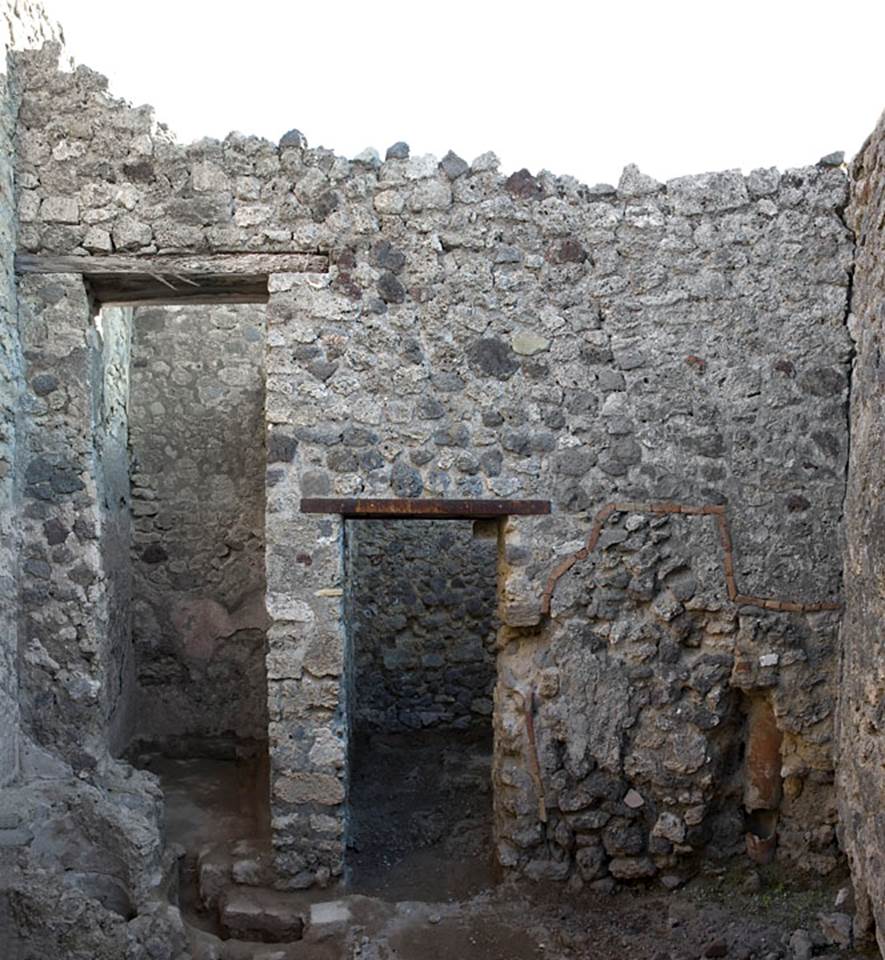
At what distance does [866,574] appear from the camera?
3.54m

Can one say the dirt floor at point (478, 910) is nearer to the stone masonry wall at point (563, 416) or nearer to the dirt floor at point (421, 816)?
the dirt floor at point (421, 816)

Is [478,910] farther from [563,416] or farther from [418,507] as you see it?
[563,416]

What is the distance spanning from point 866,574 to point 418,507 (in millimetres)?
1847

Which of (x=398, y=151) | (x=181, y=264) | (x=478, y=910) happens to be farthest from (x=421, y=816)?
(x=398, y=151)

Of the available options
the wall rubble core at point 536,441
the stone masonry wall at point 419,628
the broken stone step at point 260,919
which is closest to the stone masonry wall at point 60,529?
the wall rubble core at point 536,441

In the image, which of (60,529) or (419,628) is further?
(419,628)

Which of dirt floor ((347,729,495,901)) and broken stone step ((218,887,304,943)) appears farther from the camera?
dirt floor ((347,729,495,901))

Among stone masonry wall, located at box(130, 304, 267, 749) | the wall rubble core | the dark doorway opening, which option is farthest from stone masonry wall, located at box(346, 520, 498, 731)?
the wall rubble core

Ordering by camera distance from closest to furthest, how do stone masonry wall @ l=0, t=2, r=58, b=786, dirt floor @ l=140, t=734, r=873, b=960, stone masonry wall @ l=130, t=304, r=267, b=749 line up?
dirt floor @ l=140, t=734, r=873, b=960, stone masonry wall @ l=0, t=2, r=58, b=786, stone masonry wall @ l=130, t=304, r=267, b=749

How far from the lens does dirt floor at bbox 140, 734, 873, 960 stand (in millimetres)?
3666

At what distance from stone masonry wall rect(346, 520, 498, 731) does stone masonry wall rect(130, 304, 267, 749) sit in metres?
1.19

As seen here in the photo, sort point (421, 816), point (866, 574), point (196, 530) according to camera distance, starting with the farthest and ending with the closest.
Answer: point (196, 530) < point (421, 816) < point (866, 574)

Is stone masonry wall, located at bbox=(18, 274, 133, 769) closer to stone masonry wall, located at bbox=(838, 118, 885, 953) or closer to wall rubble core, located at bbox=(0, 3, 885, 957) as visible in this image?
wall rubble core, located at bbox=(0, 3, 885, 957)

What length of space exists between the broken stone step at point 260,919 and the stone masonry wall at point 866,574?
2.29 meters
